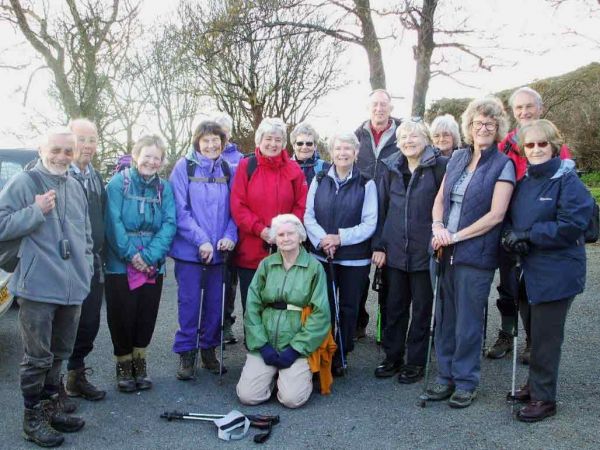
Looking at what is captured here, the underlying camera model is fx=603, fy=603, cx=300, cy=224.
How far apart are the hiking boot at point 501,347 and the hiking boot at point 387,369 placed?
95 centimetres

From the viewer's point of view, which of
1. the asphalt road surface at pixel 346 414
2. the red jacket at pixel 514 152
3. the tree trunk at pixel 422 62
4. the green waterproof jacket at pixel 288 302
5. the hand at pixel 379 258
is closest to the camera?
the asphalt road surface at pixel 346 414

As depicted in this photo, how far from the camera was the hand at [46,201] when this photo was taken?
3693mm

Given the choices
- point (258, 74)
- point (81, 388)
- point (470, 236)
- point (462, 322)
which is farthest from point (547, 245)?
point (258, 74)

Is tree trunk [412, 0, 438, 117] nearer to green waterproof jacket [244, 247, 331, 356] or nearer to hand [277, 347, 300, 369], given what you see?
green waterproof jacket [244, 247, 331, 356]

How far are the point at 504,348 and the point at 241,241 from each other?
2.60 m

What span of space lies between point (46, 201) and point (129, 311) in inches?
50.1

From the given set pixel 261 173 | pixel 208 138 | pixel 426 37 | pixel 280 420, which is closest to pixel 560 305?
pixel 280 420

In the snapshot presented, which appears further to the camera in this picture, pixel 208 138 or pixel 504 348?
pixel 504 348

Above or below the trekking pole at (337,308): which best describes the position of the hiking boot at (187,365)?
below

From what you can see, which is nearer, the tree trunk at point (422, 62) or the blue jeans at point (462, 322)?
the blue jeans at point (462, 322)

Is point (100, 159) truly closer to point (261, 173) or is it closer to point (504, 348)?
point (261, 173)

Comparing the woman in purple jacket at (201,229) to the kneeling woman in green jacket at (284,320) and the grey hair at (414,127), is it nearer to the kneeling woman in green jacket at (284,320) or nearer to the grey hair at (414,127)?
the kneeling woman in green jacket at (284,320)

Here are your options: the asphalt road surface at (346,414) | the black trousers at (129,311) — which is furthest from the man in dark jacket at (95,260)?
the asphalt road surface at (346,414)

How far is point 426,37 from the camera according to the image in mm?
11125
